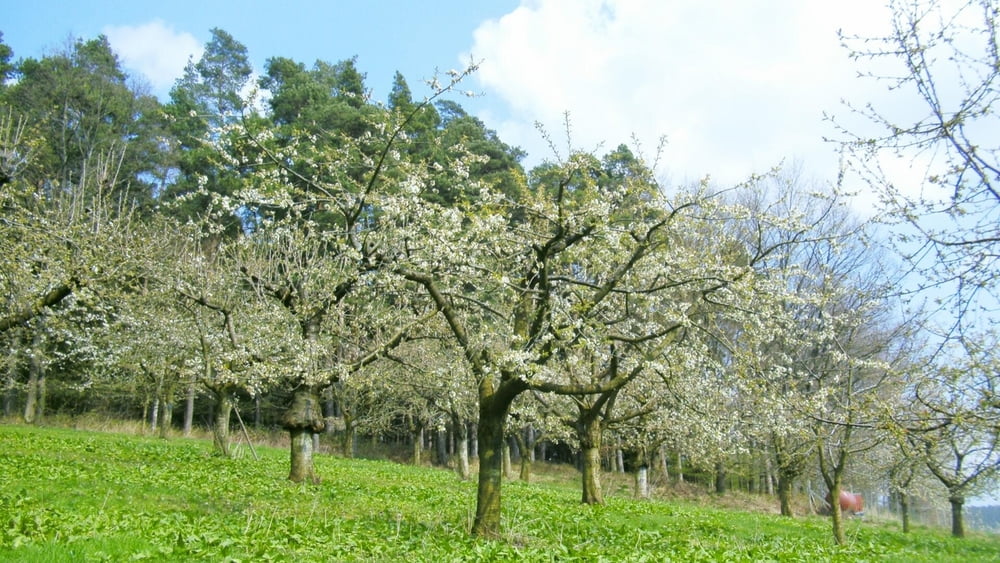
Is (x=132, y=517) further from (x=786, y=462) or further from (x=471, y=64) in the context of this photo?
(x=786, y=462)

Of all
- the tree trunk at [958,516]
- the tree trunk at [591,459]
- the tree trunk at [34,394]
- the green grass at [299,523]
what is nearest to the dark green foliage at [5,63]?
the tree trunk at [34,394]

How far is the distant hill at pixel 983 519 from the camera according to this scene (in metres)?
35.1

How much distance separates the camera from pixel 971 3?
22.2ft

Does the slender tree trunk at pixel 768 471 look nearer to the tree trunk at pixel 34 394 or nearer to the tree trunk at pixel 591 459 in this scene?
the tree trunk at pixel 591 459

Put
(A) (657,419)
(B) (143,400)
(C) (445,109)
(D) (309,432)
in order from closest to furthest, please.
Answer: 1. (D) (309,432)
2. (A) (657,419)
3. (B) (143,400)
4. (C) (445,109)

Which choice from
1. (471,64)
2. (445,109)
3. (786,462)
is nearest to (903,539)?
(786,462)

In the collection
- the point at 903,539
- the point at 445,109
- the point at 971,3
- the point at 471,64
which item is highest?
the point at 445,109

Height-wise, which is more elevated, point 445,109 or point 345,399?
point 445,109

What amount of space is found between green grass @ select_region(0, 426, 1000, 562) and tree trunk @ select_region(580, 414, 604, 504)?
2.44ft

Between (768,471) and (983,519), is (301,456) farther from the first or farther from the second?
(983,519)

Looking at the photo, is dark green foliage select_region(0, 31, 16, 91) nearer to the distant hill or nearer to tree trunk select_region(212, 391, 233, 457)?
tree trunk select_region(212, 391, 233, 457)

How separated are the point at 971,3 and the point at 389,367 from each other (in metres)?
20.3

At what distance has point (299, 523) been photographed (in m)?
9.37

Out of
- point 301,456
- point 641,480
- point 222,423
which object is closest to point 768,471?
point 641,480
